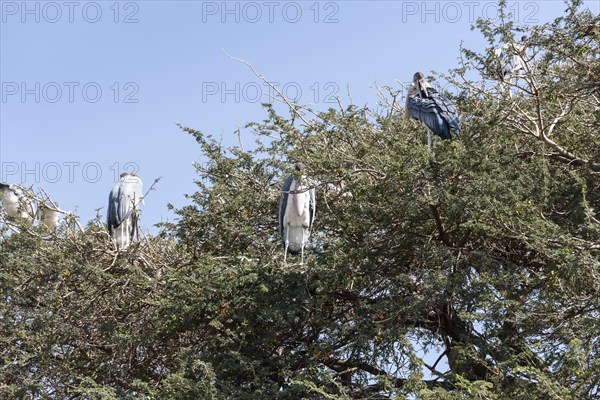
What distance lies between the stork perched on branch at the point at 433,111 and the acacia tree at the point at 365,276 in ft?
0.61

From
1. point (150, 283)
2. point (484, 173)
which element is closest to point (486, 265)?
point (484, 173)

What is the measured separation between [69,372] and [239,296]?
1923mm

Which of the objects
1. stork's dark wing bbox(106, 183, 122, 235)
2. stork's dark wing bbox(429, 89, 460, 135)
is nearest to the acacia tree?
stork's dark wing bbox(429, 89, 460, 135)

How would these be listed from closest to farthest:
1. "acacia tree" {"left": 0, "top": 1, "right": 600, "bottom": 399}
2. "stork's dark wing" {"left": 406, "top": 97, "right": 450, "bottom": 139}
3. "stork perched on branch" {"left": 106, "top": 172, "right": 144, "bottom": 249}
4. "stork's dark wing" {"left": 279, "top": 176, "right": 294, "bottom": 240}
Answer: "acacia tree" {"left": 0, "top": 1, "right": 600, "bottom": 399} → "stork's dark wing" {"left": 406, "top": 97, "right": 450, "bottom": 139} → "stork's dark wing" {"left": 279, "top": 176, "right": 294, "bottom": 240} → "stork perched on branch" {"left": 106, "top": 172, "right": 144, "bottom": 249}

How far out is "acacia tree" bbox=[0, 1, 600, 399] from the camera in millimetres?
8469

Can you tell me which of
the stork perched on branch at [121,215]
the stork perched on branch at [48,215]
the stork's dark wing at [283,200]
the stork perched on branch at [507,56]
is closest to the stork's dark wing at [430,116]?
the stork perched on branch at [507,56]

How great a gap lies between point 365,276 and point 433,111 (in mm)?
1643

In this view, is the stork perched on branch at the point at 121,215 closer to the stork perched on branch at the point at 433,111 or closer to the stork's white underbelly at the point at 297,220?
the stork's white underbelly at the point at 297,220

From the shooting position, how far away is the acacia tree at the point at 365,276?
8.47 m

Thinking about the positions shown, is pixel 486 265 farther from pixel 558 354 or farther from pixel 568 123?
pixel 568 123

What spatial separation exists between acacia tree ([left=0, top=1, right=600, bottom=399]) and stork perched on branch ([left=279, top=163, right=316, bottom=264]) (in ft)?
0.55

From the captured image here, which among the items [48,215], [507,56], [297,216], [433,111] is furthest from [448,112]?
Result: [48,215]

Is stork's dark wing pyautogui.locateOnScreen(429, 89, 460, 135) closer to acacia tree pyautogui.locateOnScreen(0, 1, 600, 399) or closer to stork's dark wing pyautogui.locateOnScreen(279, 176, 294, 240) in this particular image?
acacia tree pyautogui.locateOnScreen(0, 1, 600, 399)

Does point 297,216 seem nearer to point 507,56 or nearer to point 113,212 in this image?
point 507,56
